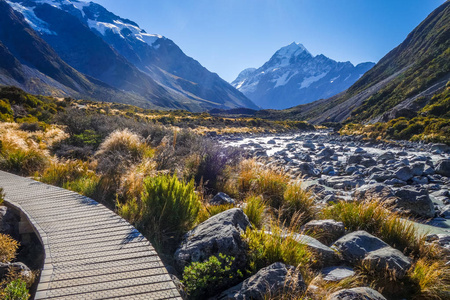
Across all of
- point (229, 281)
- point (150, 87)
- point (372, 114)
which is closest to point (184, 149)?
point (229, 281)

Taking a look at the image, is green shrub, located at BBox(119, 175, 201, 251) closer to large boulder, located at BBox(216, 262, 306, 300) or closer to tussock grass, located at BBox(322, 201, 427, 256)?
large boulder, located at BBox(216, 262, 306, 300)

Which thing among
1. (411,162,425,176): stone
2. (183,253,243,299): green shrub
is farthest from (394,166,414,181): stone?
(183,253,243,299): green shrub

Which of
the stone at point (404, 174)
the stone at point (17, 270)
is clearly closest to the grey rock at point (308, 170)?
the stone at point (404, 174)

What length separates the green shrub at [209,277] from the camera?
9.87 ft

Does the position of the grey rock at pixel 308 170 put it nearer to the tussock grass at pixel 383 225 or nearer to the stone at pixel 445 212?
the stone at pixel 445 212

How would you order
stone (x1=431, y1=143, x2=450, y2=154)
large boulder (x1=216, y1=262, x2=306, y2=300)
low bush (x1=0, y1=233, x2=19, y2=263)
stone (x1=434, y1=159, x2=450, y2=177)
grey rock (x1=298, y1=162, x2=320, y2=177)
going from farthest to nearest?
stone (x1=431, y1=143, x2=450, y2=154) → grey rock (x1=298, y1=162, x2=320, y2=177) → stone (x1=434, y1=159, x2=450, y2=177) → low bush (x1=0, y1=233, x2=19, y2=263) → large boulder (x1=216, y1=262, x2=306, y2=300)

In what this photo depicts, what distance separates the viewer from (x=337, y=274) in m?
3.40

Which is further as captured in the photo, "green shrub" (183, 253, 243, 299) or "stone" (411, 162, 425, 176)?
"stone" (411, 162, 425, 176)

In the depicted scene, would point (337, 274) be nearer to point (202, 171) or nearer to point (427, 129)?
point (202, 171)

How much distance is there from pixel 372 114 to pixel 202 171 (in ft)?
182

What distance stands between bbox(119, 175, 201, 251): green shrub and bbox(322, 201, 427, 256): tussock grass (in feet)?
9.59

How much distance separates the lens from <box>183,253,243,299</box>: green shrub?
9.87ft

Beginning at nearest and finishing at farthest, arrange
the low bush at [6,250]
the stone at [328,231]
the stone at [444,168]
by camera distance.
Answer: the low bush at [6,250]
the stone at [328,231]
the stone at [444,168]

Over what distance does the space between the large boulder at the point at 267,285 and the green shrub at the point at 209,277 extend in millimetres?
166
